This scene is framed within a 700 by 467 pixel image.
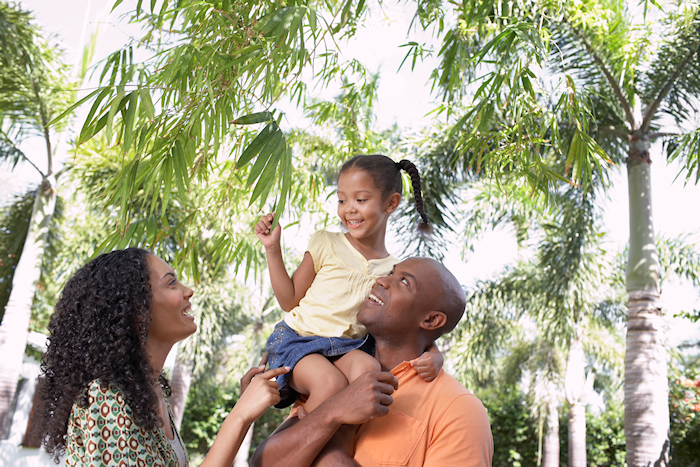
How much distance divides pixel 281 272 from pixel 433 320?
2.21 ft

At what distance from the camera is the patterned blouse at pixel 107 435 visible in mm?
1633

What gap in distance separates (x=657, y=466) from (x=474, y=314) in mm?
5836

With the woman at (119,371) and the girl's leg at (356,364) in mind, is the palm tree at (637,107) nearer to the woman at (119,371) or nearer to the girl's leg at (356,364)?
the girl's leg at (356,364)

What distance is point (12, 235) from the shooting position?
420 inches

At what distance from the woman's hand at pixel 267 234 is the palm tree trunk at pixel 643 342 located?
16.4ft

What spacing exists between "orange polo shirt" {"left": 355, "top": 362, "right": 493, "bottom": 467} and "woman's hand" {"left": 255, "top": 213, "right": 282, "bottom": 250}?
30.6 inches

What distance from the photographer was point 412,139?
8648 mm

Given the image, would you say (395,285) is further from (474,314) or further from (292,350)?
(474,314)

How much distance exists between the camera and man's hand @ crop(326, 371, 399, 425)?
63.3 inches

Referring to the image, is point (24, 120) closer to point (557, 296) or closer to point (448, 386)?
point (557, 296)

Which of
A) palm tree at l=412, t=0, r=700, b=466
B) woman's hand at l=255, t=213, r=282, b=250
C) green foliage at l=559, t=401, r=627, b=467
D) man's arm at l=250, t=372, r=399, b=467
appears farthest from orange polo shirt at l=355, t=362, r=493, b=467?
green foliage at l=559, t=401, r=627, b=467

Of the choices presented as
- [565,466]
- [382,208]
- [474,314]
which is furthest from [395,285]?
[565,466]

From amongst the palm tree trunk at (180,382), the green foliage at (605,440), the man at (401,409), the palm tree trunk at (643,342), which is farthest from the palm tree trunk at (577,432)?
the man at (401,409)

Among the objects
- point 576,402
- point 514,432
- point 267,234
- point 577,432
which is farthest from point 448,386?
point 514,432
